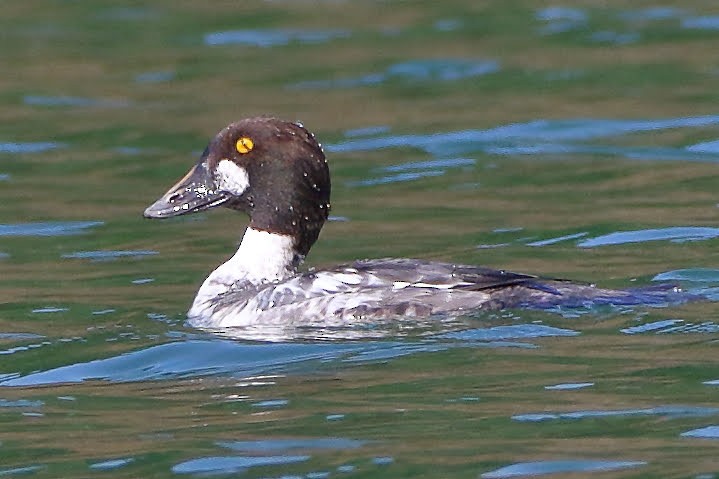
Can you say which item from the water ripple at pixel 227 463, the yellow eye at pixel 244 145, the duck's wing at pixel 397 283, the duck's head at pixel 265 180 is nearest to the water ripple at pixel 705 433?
the water ripple at pixel 227 463

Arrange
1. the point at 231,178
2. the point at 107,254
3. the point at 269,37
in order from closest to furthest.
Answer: the point at 231,178
the point at 107,254
the point at 269,37

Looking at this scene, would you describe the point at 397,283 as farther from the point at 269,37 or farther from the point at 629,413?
the point at 269,37

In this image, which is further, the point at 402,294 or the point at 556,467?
the point at 402,294

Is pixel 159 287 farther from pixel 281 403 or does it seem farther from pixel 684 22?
pixel 684 22

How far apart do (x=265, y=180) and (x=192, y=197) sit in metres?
0.48

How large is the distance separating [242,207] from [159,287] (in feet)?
2.87

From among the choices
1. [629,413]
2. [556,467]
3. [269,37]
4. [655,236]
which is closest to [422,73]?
[269,37]

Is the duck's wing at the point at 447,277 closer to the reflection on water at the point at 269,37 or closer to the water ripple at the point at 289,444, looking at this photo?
the water ripple at the point at 289,444

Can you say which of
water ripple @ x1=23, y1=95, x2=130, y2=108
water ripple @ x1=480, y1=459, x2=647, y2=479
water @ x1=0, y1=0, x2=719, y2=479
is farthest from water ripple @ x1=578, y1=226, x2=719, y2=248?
water ripple @ x1=23, y1=95, x2=130, y2=108

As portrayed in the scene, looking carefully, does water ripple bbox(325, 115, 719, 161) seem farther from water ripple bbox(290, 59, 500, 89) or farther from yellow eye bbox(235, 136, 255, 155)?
yellow eye bbox(235, 136, 255, 155)

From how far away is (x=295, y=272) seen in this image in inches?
423

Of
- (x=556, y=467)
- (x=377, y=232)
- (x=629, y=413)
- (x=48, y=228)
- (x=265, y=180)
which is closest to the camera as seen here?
(x=556, y=467)

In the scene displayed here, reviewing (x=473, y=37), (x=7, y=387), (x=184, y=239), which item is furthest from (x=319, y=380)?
(x=473, y=37)

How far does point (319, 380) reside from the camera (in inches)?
336
